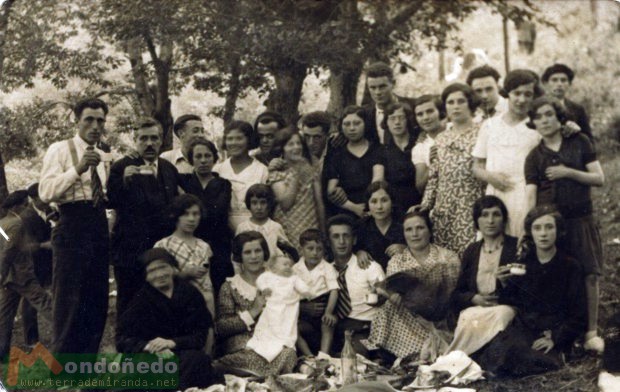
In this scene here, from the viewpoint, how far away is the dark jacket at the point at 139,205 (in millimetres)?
5277

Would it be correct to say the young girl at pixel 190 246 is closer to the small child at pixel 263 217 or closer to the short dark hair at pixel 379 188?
the small child at pixel 263 217

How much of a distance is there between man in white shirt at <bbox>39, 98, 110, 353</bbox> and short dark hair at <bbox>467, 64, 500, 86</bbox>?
1828 mm

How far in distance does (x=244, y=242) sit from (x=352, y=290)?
0.59 m

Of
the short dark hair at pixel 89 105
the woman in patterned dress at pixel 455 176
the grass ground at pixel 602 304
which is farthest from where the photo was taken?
the short dark hair at pixel 89 105

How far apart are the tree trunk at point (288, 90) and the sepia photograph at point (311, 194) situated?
11 mm

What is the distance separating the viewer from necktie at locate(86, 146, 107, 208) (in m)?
5.28

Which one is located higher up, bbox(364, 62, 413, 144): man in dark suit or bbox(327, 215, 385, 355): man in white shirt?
bbox(364, 62, 413, 144): man in dark suit

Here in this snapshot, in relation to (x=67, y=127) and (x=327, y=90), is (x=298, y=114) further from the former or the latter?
(x=67, y=127)

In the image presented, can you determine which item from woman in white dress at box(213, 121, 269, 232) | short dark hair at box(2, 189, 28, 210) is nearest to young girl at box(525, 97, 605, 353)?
woman in white dress at box(213, 121, 269, 232)

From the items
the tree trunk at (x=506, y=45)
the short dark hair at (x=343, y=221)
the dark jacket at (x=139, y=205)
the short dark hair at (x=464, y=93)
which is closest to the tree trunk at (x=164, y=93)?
the dark jacket at (x=139, y=205)

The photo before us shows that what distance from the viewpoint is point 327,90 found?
17.3 ft

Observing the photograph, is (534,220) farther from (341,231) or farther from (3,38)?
(3,38)

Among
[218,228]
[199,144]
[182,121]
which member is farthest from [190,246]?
[182,121]

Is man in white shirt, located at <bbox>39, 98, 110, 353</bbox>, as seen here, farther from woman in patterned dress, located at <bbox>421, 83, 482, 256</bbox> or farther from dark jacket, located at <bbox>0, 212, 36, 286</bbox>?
woman in patterned dress, located at <bbox>421, 83, 482, 256</bbox>
